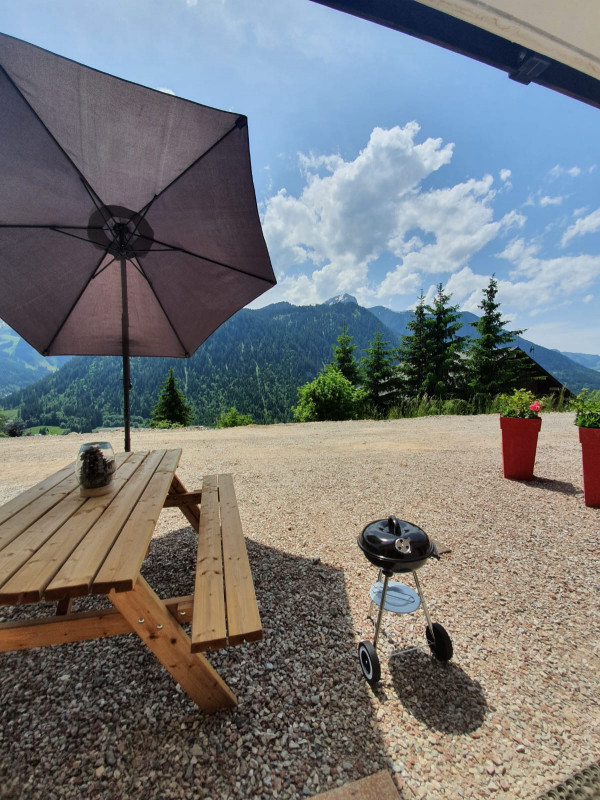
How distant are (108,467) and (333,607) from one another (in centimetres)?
140

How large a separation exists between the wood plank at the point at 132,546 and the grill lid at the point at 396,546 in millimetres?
839

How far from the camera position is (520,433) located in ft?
12.6

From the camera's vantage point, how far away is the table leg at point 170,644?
3.64 feet

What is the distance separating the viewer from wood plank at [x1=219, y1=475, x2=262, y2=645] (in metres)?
1.02

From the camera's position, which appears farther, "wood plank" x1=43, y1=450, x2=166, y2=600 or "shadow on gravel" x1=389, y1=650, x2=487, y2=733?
"shadow on gravel" x1=389, y1=650, x2=487, y2=733

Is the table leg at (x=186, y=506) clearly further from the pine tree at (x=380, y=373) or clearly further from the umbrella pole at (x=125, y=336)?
the pine tree at (x=380, y=373)

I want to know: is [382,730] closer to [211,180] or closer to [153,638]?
[153,638]

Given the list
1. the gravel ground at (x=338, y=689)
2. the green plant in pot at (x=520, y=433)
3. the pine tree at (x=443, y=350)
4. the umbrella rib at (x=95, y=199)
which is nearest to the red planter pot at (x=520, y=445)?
the green plant in pot at (x=520, y=433)

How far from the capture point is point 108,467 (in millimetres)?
1749

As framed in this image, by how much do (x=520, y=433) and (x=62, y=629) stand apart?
4218 millimetres

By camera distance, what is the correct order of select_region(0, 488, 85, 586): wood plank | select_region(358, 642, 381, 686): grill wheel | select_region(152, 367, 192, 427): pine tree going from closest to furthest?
select_region(0, 488, 85, 586): wood plank → select_region(358, 642, 381, 686): grill wheel → select_region(152, 367, 192, 427): pine tree

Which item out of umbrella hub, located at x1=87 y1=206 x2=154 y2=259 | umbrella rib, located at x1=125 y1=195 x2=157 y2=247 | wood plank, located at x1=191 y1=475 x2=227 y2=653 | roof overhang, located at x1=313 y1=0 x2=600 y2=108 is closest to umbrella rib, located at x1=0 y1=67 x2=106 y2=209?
umbrella hub, located at x1=87 y1=206 x2=154 y2=259

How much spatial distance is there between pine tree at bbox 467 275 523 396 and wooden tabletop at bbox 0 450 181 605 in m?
23.5

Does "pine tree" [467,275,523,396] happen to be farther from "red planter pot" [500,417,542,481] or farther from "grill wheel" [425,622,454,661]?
"grill wheel" [425,622,454,661]
